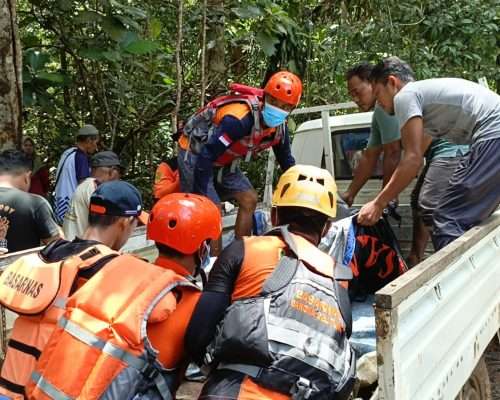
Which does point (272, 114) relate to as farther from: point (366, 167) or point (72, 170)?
point (72, 170)

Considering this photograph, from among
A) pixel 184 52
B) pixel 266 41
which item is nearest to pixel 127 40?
pixel 266 41

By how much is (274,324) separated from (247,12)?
4156 mm

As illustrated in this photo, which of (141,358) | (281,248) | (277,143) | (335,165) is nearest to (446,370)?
(281,248)

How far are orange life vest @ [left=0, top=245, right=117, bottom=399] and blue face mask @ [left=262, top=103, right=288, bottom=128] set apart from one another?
204cm

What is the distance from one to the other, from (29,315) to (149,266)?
1.36 ft

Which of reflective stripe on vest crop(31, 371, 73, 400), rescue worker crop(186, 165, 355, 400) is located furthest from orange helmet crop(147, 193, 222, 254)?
reflective stripe on vest crop(31, 371, 73, 400)

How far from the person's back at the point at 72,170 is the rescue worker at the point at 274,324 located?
3235 mm

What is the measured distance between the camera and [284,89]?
389 centimetres

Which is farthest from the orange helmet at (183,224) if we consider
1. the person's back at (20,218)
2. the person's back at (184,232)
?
the person's back at (20,218)

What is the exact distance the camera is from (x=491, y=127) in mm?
3480

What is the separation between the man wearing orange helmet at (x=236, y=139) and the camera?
3.83 metres

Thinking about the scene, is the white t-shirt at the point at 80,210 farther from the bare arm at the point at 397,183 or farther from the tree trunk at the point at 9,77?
the bare arm at the point at 397,183

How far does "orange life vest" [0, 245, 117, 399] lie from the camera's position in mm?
1972

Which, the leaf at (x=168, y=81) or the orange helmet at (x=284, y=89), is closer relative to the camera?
the orange helmet at (x=284, y=89)
